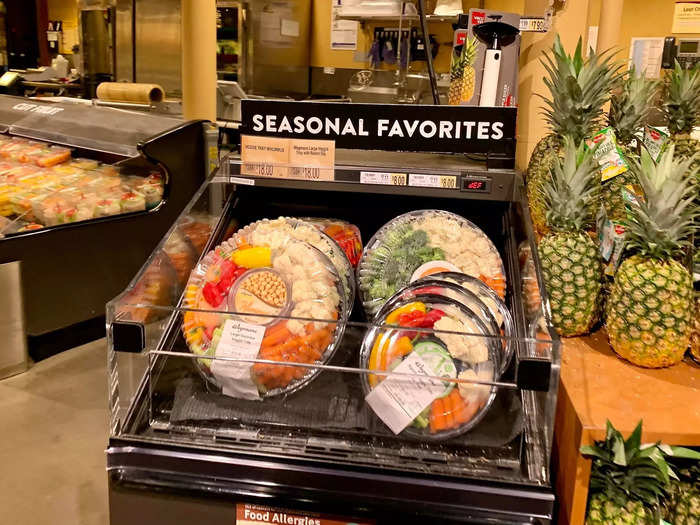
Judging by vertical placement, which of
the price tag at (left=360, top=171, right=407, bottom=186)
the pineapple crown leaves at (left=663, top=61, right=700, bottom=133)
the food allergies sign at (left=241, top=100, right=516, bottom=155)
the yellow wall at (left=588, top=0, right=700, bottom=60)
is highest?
the yellow wall at (left=588, top=0, right=700, bottom=60)

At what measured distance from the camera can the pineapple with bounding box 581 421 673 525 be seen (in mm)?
1141

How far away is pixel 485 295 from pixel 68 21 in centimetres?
1015

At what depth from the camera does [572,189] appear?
1.47m

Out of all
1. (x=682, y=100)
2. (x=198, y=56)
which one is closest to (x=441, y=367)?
(x=682, y=100)

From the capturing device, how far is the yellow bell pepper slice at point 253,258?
56.1 inches

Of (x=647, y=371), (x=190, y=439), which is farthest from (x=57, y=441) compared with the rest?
(x=647, y=371)

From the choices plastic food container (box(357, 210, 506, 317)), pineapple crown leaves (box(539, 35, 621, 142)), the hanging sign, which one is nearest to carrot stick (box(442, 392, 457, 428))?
plastic food container (box(357, 210, 506, 317))

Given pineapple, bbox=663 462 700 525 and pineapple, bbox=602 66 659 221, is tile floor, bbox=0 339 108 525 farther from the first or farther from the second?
pineapple, bbox=602 66 659 221

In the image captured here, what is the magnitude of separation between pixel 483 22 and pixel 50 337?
8.07 ft

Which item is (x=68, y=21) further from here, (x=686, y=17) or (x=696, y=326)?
(x=696, y=326)

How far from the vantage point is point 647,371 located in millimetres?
1382

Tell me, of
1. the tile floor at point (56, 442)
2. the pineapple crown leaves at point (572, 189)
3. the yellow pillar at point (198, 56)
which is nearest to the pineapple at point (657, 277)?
the pineapple crown leaves at point (572, 189)

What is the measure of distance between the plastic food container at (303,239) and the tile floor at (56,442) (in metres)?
1.11

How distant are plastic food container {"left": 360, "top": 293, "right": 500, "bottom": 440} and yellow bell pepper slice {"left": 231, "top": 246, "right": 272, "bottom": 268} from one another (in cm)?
35
